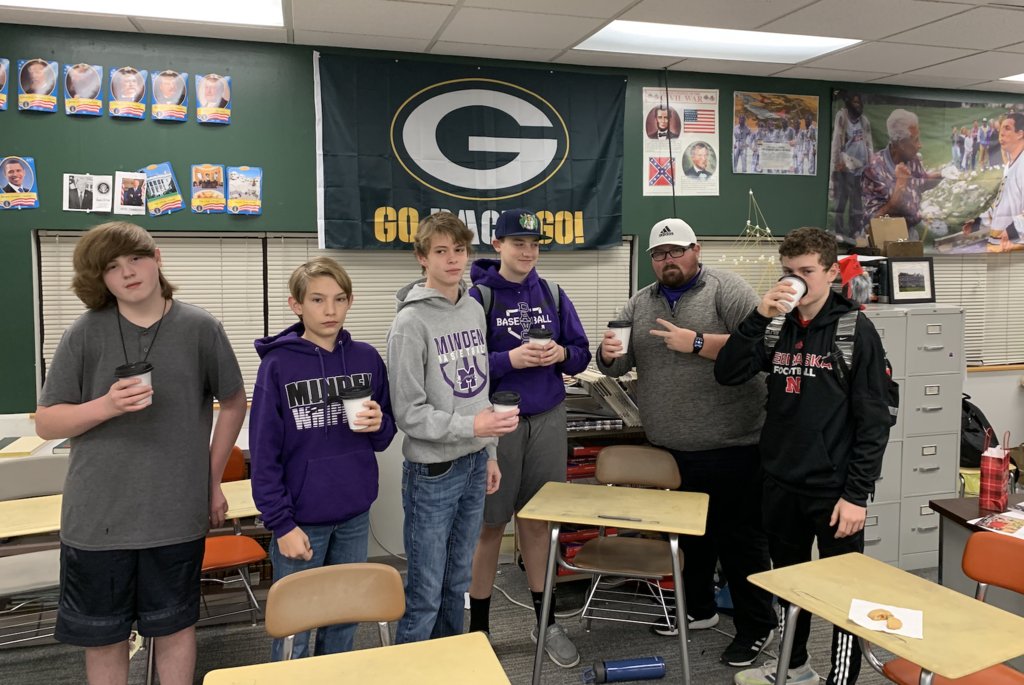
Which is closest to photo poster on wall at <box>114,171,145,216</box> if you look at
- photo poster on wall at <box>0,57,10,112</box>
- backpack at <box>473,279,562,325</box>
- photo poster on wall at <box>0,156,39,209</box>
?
photo poster on wall at <box>0,156,39,209</box>

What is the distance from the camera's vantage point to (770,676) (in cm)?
290

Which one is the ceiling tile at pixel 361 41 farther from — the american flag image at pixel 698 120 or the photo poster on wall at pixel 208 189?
the american flag image at pixel 698 120

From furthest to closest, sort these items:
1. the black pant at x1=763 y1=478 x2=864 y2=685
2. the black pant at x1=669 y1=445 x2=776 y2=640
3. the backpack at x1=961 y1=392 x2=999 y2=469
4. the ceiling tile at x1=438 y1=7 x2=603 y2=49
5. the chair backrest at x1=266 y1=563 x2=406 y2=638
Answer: the backpack at x1=961 y1=392 x2=999 y2=469
the ceiling tile at x1=438 y1=7 x2=603 y2=49
the black pant at x1=669 y1=445 x2=776 y2=640
the black pant at x1=763 y1=478 x2=864 y2=685
the chair backrest at x1=266 y1=563 x2=406 y2=638

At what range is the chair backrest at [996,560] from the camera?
2.25m

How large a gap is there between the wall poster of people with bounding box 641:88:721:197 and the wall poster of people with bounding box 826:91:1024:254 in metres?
0.93

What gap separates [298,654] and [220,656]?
124cm

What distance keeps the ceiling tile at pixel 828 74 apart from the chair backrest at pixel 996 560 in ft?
11.1

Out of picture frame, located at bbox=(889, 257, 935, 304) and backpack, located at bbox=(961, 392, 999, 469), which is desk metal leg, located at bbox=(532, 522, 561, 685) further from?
backpack, located at bbox=(961, 392, 999, 469)

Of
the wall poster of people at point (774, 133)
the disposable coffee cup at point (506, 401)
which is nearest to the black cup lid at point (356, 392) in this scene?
the disposable coffee cup at point (506, 401)

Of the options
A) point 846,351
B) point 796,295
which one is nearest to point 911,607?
point 846,351

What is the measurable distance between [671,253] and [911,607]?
1.66 metres

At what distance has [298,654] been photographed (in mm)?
2242

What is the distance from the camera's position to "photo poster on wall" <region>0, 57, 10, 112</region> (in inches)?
147

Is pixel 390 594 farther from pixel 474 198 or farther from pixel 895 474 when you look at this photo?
pixel 895 474
